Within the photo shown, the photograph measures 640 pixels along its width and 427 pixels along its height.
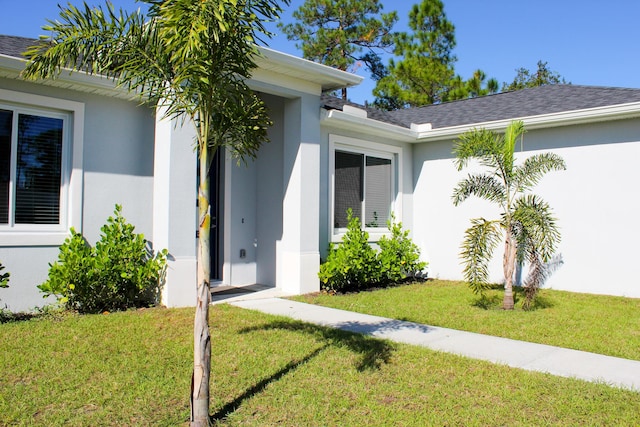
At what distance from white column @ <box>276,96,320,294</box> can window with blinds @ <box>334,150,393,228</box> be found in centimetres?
116

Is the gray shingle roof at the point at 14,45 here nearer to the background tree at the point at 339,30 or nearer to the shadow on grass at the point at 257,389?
the shadow on grass at the point at 257,389

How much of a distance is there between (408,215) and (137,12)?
884 cm

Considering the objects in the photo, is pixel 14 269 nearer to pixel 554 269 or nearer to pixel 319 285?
pixel 319 285

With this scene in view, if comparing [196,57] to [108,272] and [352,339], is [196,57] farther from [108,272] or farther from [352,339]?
[108,272]

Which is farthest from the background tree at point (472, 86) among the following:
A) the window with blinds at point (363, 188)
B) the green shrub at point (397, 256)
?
the green shrub at point (397, 256)

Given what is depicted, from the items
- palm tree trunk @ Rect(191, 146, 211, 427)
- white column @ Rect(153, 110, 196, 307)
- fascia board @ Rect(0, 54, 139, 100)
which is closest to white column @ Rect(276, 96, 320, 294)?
white column @ Rect(153, 110, 196, 307)

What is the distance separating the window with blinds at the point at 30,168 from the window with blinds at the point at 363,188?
17.2ft

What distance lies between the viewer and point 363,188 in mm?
11070

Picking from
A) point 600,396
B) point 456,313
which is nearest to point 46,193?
point 456,313

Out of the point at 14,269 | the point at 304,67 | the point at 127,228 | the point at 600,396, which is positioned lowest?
the point at 600,396

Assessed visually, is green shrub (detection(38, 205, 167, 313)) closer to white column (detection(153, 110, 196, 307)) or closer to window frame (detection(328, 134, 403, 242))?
white column (detection(153, 110, 196, 307))

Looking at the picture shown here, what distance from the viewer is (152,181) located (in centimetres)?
813

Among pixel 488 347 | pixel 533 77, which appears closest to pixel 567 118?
pixel 488 347

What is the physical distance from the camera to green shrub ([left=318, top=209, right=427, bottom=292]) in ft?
30.7
